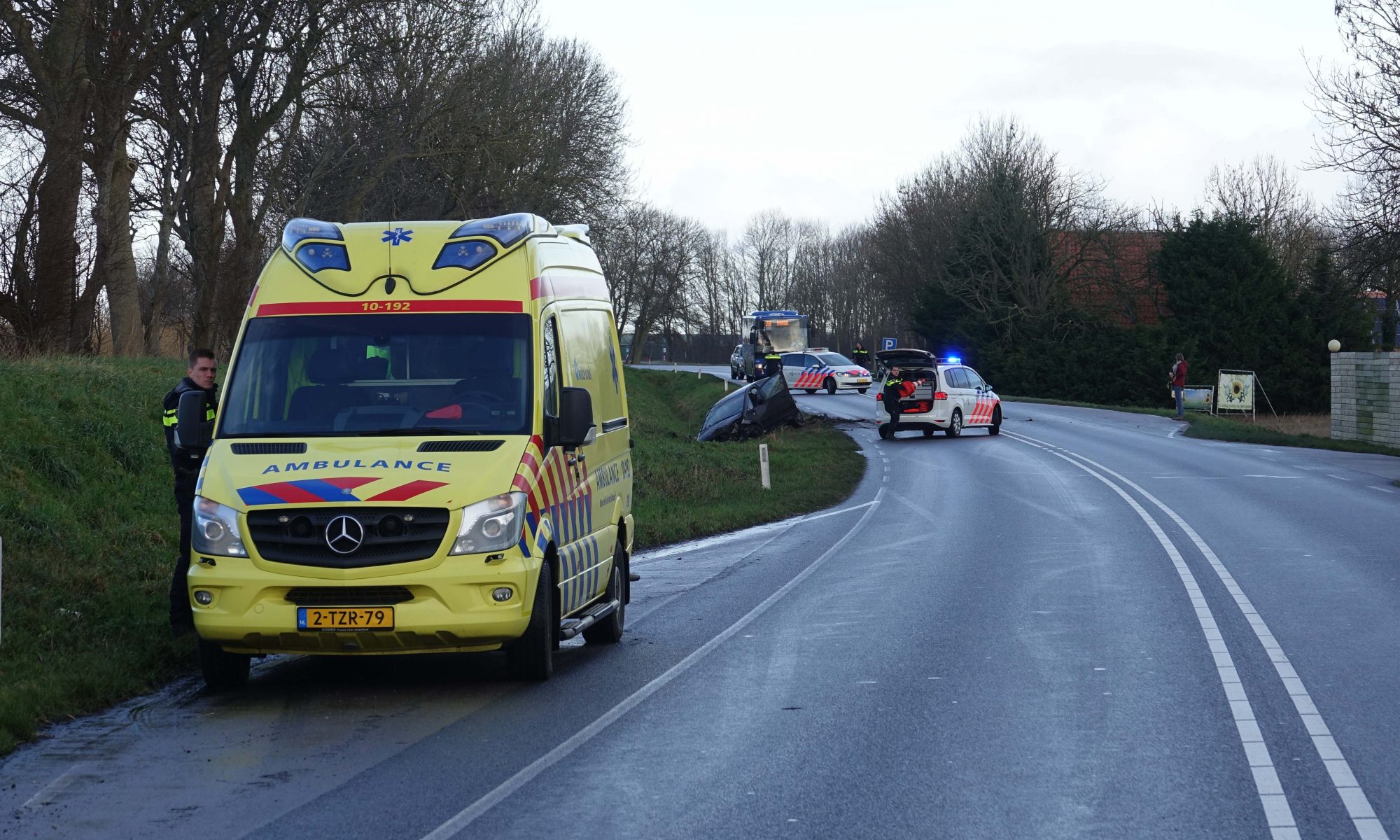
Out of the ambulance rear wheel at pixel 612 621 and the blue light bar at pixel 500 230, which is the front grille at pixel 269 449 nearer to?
the blue light bar at pixel 500 230

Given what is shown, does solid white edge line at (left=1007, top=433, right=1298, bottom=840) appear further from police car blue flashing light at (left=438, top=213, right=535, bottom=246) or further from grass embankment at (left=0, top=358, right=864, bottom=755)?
grass embankment at (left=0, top=358, right=864, bottom=755)

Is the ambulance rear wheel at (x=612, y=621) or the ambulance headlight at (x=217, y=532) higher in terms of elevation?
the ambulance headlight at (x=217, y=532)

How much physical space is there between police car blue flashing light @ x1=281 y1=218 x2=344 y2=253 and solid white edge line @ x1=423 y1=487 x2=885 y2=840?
3412mm

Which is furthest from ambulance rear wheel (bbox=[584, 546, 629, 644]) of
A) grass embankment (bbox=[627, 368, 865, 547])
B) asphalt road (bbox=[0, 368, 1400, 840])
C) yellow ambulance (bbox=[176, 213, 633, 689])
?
Result: grass embankment (bbox=[627, 368, 865, 547])

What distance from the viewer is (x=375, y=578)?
791cm

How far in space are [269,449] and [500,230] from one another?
2.08 meters

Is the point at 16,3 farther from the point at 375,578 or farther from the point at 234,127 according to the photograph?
the point at 375,578

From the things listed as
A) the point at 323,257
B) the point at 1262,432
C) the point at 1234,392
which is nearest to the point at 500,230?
the point at 323,257

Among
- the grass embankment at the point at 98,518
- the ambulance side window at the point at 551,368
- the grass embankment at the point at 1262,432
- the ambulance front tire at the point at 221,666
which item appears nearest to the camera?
the ambulance front tire at the point at 221,666

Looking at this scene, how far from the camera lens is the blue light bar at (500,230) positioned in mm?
9453

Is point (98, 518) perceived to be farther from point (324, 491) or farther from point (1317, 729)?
point (1317, 729)

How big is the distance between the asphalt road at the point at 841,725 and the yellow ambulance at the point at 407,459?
496 mm

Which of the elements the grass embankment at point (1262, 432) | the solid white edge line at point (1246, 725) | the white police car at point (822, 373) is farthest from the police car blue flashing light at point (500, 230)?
the white police car at point (822, 373)

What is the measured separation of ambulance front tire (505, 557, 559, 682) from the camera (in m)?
8.46
